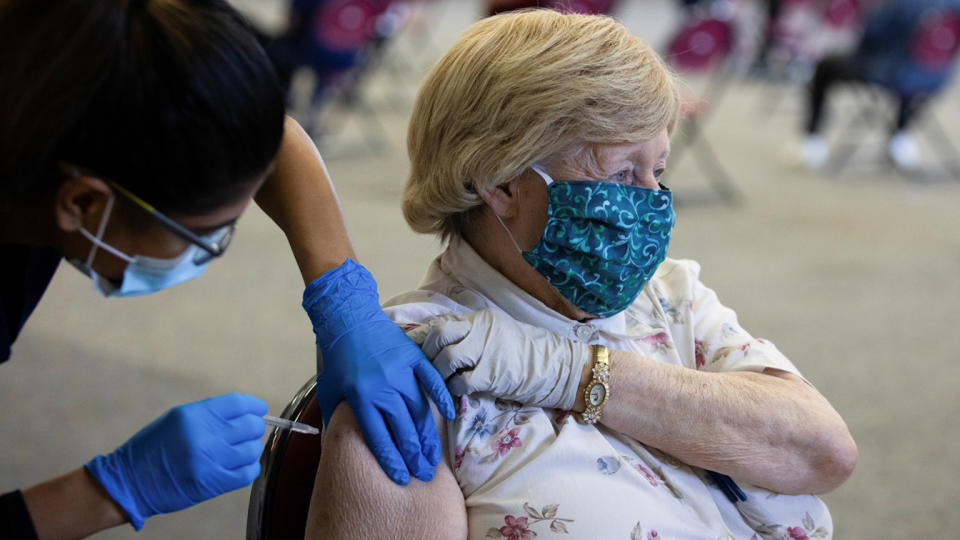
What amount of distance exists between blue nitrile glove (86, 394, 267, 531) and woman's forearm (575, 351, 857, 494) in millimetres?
448

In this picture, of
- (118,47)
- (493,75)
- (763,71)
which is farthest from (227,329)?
(763,71)

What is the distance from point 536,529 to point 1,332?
2.39 ft

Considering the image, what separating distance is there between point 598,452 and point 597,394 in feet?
0.26

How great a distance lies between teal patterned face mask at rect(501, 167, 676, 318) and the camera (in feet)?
4.12

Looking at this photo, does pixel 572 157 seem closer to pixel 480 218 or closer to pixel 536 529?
pixel 480 218

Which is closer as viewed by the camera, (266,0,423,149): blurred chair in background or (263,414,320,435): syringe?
(263,414,320,435): syringe

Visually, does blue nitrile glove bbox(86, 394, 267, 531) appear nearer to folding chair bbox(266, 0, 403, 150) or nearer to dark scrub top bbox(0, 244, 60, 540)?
dark scrub top bbox(0, 244, 60, 540)

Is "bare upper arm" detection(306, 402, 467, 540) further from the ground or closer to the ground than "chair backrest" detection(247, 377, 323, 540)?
further from the ground

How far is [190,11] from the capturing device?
92 cm

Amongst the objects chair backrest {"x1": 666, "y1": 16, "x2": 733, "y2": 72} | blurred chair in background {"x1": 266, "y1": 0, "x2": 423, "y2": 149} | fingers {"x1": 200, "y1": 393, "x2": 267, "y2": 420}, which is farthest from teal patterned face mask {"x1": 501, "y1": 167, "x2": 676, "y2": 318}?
blurred chair in background {"x1": 266, "y1": 0, "x2": 423, "y2": 149}

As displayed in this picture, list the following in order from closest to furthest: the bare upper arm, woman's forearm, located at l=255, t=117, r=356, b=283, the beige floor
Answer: the bare upper arm, woman's forearm, located at l=255, t=117, r=356, b=283, the beige floor

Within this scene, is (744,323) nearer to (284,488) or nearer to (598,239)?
(598,239)

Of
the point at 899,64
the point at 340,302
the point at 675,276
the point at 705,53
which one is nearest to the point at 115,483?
the point at 340,302

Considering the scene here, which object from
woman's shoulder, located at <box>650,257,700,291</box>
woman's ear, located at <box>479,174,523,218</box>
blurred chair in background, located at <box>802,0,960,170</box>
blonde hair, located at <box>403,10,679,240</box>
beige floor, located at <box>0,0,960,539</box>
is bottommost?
beige floor, located at <box>0,0,960,539</box>
